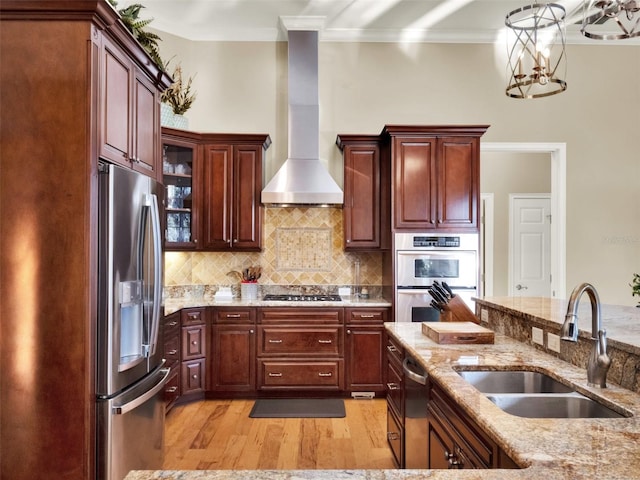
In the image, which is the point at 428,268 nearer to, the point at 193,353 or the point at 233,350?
the point at 233,350

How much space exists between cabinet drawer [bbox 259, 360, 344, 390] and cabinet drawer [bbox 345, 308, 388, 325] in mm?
481

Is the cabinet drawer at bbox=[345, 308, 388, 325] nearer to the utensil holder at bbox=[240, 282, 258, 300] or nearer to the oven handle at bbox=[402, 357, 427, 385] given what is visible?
the utensil holder at bbox=[240, 282, 258, 300]

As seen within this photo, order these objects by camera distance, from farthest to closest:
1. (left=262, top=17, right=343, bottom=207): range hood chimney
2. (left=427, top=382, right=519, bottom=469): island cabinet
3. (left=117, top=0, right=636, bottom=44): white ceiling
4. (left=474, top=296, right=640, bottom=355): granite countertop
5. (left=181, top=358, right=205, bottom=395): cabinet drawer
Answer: (left=262, top=17, right=343, bottom=207): range hood chimney → (left=117, top=0, right=636, bottom=44): white ceiling → (left=181, top=358, right=205, bottom=395): cabinet drawer → (left=474, top=296, right=640, bottom=355): granite countertop → (left=427, top=382, right=519, bottom=469): island cabinet

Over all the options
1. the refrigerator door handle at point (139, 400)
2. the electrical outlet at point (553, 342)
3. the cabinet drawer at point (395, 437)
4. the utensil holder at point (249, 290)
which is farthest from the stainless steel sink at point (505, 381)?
the utensil holder at point (249, 290)

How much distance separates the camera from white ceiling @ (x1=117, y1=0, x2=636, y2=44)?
417 cm

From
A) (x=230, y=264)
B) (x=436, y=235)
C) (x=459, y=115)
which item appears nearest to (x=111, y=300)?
(x=230, y=264)

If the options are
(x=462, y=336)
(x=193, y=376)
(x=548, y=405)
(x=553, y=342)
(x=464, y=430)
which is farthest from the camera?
(x=193, y=376)

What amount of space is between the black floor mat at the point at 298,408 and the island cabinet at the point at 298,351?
9 centimetres

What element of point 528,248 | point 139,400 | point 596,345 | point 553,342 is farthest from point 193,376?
point 528,248

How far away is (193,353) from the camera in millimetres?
3982

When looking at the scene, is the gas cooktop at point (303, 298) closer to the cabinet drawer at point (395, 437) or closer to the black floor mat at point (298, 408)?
the black floor mat at point (298, 408)

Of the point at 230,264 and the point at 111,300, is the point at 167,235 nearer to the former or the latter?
the point at 230,264

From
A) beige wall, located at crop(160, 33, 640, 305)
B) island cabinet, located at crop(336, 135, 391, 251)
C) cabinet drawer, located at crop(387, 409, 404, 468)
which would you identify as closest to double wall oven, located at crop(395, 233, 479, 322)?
island cabinet, located at crop(336, 135, 391, 251)

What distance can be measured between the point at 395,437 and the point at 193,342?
2.10 meters
